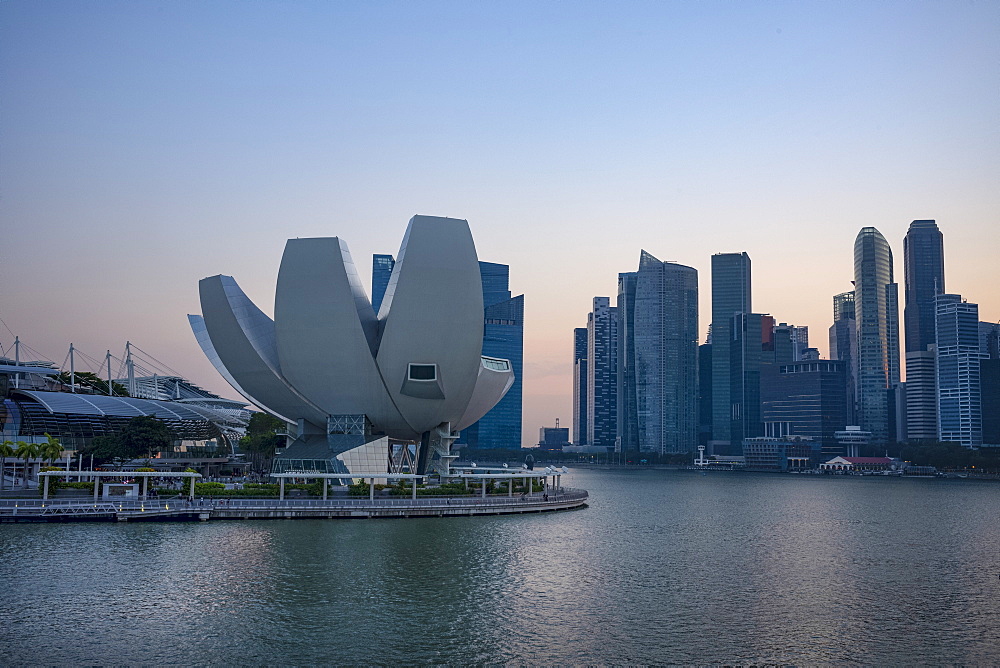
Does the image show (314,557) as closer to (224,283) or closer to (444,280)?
(444,280)

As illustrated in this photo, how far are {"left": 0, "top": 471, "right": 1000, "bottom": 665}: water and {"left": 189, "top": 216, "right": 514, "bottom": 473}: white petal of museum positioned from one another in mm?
14234

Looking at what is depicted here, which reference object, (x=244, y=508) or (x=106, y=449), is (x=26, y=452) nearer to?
(x=106, y=449)

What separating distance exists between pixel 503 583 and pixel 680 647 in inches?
405

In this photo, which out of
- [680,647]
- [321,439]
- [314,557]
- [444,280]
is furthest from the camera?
[321,439]

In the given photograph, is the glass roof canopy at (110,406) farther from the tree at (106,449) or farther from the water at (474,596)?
the water at (474,596)

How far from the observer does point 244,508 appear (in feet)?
175

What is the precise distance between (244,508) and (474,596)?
2473 cm

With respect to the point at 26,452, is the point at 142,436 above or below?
above

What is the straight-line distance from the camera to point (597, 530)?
186 feet

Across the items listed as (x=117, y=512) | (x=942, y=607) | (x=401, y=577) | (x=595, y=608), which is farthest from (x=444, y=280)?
(x=942, y=607)

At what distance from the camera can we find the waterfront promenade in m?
50.2

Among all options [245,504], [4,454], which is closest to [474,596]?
[245,504]

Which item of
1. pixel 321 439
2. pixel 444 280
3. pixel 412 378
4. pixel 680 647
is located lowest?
pixel 680 647

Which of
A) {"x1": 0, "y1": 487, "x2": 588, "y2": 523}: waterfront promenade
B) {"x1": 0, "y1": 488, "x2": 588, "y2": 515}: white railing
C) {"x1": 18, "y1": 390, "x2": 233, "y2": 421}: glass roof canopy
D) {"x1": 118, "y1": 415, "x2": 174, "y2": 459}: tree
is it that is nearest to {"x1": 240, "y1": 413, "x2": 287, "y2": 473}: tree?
{"x1": 18, "y1": 390, "x2": 233, "y2": 421}: glass roof canopy
